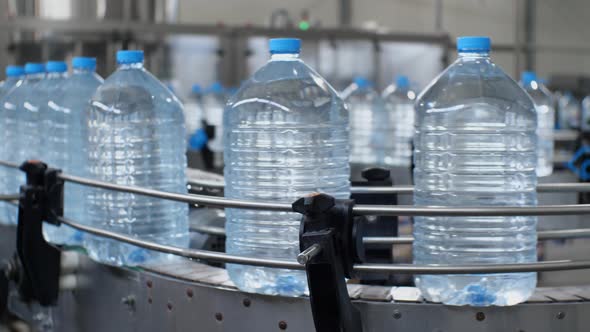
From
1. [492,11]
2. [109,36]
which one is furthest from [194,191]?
[492,11]

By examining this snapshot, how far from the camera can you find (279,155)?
1.70 meters

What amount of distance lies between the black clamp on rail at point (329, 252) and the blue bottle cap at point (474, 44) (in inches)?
15.7

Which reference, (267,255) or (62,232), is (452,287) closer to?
(267,255)

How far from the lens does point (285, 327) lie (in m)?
1.57

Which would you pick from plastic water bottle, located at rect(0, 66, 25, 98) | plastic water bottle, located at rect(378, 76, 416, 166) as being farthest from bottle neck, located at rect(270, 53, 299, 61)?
plastic water bottle, located at rect(378, 76, 416, 166)

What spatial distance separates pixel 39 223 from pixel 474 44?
3.62ft

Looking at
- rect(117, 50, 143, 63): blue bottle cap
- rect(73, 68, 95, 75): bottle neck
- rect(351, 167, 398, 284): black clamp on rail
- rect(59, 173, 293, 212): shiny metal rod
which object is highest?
rect(117, 50, 143, 63): blue bottle cap

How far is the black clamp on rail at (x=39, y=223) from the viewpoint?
6.51ft

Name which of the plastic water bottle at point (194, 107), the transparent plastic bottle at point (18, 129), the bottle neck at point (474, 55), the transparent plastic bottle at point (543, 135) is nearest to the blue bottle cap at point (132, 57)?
the transparent plastic bottle at point (18, 129)

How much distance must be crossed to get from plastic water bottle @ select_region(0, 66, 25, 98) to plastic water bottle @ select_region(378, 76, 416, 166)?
6.25 feet

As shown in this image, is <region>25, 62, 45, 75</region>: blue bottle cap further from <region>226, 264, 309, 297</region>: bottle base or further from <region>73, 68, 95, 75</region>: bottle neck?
<region>226, 264, 309, 297</region>: bottle base

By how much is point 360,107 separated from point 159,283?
383 centimetres

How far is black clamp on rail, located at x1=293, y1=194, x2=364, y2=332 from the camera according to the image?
1348mm

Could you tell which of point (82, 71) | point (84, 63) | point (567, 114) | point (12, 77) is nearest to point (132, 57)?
point (84, 63)
